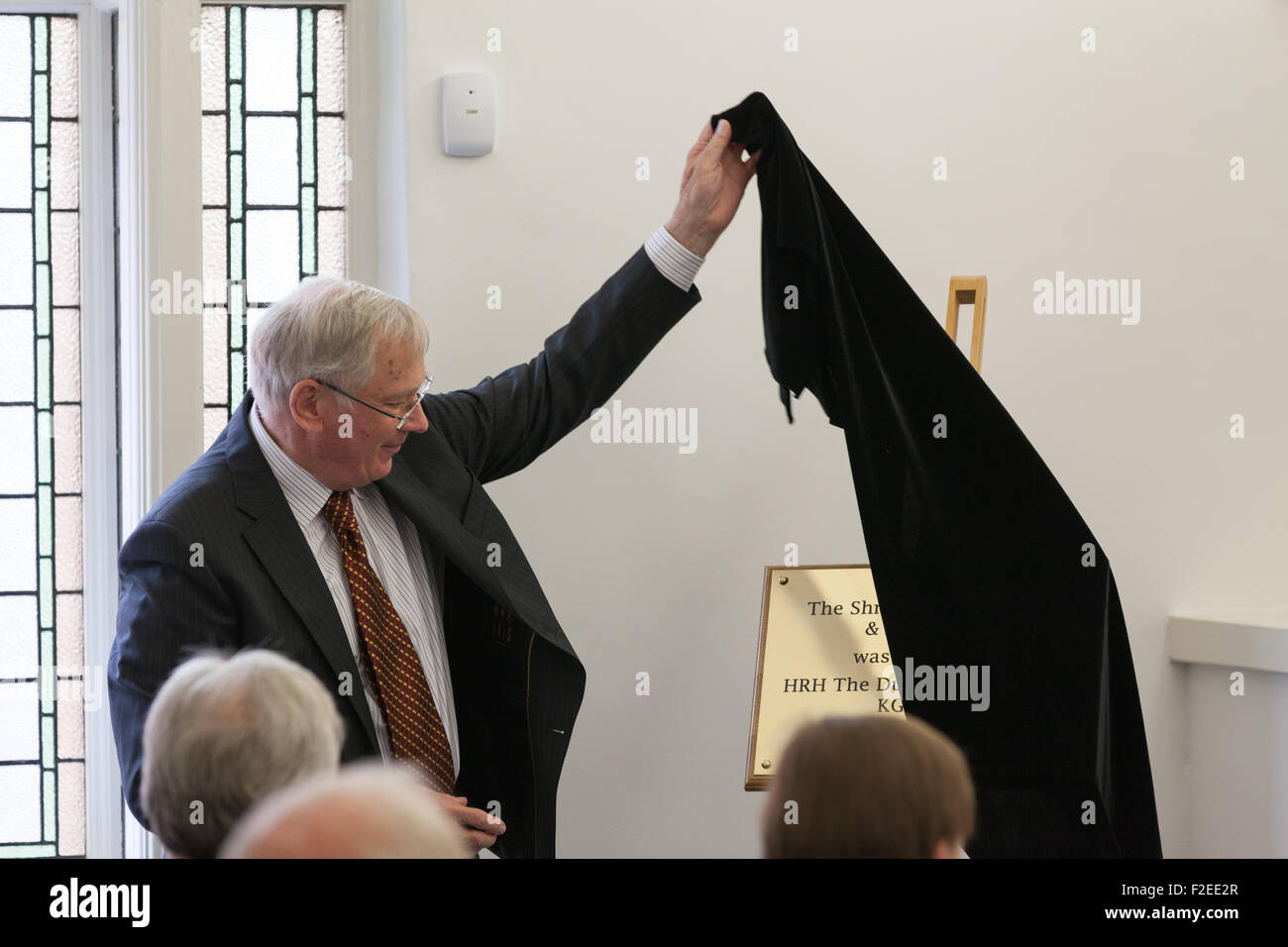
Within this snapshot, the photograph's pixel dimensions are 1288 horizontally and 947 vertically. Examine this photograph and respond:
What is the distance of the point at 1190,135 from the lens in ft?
10.6

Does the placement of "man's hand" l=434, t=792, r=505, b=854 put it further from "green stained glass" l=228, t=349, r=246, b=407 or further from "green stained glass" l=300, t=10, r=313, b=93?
"green stained glass" l=300, t=10, r=313, b=93

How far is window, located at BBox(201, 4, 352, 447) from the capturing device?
2949 mm

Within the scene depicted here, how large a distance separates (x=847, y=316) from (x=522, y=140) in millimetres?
948

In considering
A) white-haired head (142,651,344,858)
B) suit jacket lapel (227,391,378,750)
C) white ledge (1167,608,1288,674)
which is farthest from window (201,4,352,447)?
white ledge (1167,608,1288,674)

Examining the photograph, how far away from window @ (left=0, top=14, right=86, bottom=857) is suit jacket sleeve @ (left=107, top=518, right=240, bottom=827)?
3.79ft

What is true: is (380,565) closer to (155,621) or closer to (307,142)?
(155,621)

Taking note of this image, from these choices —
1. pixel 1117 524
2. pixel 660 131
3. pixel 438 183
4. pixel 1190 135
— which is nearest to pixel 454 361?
pixel 438 183

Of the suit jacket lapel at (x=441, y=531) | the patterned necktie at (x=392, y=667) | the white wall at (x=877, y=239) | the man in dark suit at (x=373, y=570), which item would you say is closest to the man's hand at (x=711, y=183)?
the man in dark suit at (x=373, y=570)

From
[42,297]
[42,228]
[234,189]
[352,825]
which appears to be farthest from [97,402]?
[352,825]

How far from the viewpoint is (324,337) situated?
2.11 m

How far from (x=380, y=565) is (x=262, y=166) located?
1215mm

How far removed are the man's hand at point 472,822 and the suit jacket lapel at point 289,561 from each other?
0.15m

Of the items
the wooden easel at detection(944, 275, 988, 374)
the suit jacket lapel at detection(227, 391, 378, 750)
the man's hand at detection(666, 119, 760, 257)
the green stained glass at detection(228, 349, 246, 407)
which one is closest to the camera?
the suit jacket lapel at detection(227, 391, 378, 750)

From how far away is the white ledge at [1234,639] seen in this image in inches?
120
